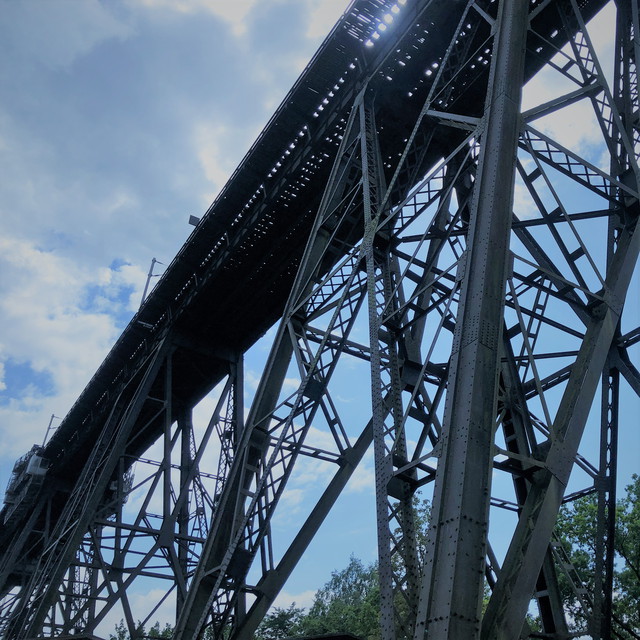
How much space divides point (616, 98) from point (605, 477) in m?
5.52

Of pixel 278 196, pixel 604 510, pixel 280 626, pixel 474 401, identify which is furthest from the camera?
pixel 280 626

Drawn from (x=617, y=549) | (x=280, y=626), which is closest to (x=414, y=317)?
(x=617, y=549)

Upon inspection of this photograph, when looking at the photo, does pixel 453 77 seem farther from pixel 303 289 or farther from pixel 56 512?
pixel 56 512

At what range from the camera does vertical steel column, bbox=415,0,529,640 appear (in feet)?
16.5

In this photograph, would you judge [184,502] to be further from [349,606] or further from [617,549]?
[349,606]

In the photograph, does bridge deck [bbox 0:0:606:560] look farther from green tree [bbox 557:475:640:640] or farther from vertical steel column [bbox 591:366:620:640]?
green tree [bbox 557:475:640:640]

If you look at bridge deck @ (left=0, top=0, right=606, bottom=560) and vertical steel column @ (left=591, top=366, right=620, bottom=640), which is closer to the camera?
vertical steel column @ (left=591, top=366, right=620, bottom=640)

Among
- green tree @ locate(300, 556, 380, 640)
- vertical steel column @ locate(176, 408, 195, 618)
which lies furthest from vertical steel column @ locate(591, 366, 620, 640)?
green tree @ locate(300, 556, 380, 640)

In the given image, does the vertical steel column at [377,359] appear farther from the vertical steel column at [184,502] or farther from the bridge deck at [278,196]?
the vertical steel column at [184,502]

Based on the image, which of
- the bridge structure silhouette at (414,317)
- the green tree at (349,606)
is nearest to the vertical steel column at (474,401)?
the bridge structure silhouette at (414,317)

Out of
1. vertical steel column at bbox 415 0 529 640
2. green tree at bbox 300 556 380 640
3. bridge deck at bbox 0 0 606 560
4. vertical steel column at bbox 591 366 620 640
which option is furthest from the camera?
green tree at bbox 300 556 380 640

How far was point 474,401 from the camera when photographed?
18.6 feet

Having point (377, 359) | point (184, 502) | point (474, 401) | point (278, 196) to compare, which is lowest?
point (474, 401)

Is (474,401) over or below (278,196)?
below
